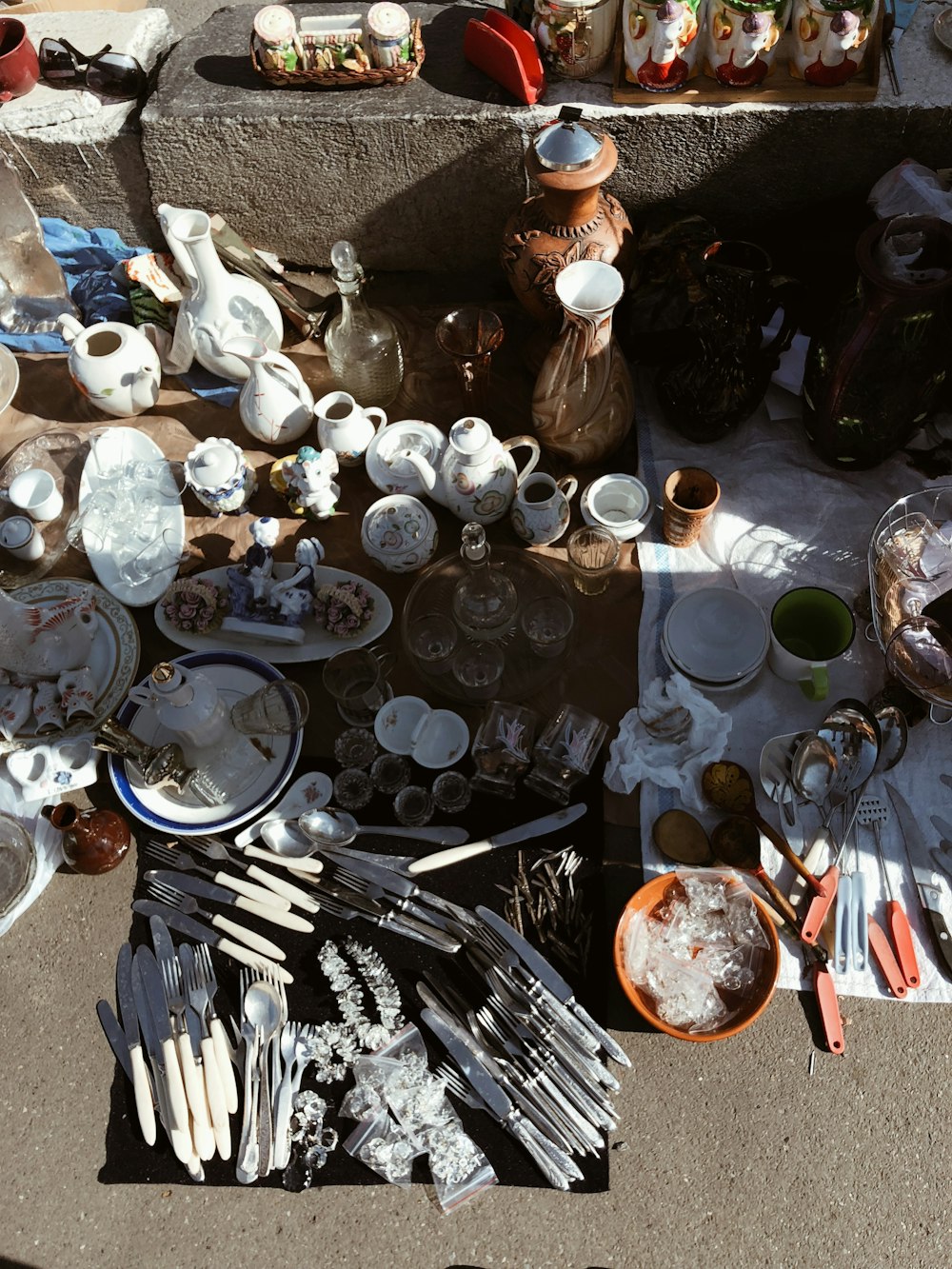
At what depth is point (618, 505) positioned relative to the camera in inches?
81.9

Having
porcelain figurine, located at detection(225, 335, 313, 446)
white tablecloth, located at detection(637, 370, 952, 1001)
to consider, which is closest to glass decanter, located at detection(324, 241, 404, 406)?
porcelain figurine, located at detection(225, 335, 313, 446)

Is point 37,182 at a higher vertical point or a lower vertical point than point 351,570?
higher

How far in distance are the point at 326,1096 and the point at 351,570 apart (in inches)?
43.3

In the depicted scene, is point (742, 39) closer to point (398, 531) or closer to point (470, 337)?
point (470, 337)

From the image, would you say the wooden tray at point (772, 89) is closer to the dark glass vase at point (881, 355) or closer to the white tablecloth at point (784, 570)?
the dark glass vase at point (881, 355)

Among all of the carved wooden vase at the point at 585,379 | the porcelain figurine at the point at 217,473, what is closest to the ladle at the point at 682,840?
the carved wooden vase at the point at 585,379

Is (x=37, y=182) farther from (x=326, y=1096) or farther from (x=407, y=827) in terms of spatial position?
(x=326, y=1096)

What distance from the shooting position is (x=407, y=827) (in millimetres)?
1824

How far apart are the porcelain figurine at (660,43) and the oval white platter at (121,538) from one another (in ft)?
4.72

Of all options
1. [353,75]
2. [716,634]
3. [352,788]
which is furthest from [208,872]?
[353,75]

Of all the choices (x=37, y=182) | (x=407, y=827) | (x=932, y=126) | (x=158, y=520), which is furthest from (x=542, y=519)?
(x=37, y=182)

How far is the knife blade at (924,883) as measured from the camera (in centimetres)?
171

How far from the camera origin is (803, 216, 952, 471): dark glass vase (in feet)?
6.11

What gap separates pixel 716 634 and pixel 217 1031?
1244mm
